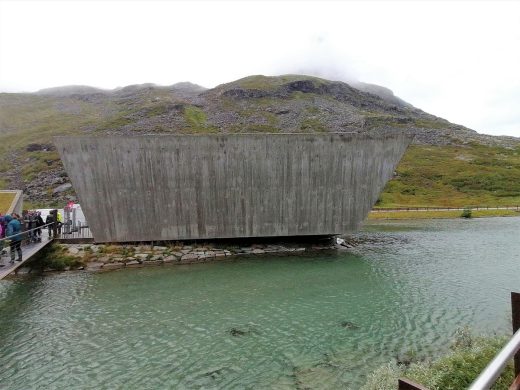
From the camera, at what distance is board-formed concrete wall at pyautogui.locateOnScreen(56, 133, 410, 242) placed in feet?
69.9

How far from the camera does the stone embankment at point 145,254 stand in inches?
803

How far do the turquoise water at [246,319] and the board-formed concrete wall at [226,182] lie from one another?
2.54 metres

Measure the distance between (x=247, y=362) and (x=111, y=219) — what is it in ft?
47.7

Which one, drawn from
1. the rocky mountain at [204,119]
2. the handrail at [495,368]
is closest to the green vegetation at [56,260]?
the handrail at [495,368]

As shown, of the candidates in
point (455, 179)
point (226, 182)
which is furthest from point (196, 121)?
point (226, 182)

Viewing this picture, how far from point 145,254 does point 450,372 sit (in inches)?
680

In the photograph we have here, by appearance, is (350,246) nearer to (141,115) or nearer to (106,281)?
(106,281)

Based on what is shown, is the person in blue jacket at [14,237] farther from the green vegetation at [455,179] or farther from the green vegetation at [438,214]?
the green vegetation at [455,179]

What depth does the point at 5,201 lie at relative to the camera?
24312 mm

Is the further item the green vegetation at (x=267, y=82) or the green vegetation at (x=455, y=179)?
the green vegetation at (x=267, y=82)

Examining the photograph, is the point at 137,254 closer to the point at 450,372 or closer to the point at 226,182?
the point at 226,182

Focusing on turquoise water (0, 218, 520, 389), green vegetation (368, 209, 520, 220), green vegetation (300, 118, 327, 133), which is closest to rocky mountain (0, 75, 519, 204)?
green vegetation (300, 118, 327, 133)

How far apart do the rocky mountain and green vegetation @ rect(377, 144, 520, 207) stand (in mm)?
11118

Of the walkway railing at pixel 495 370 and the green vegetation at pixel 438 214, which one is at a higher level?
the walkway railing at pixel 495 370
